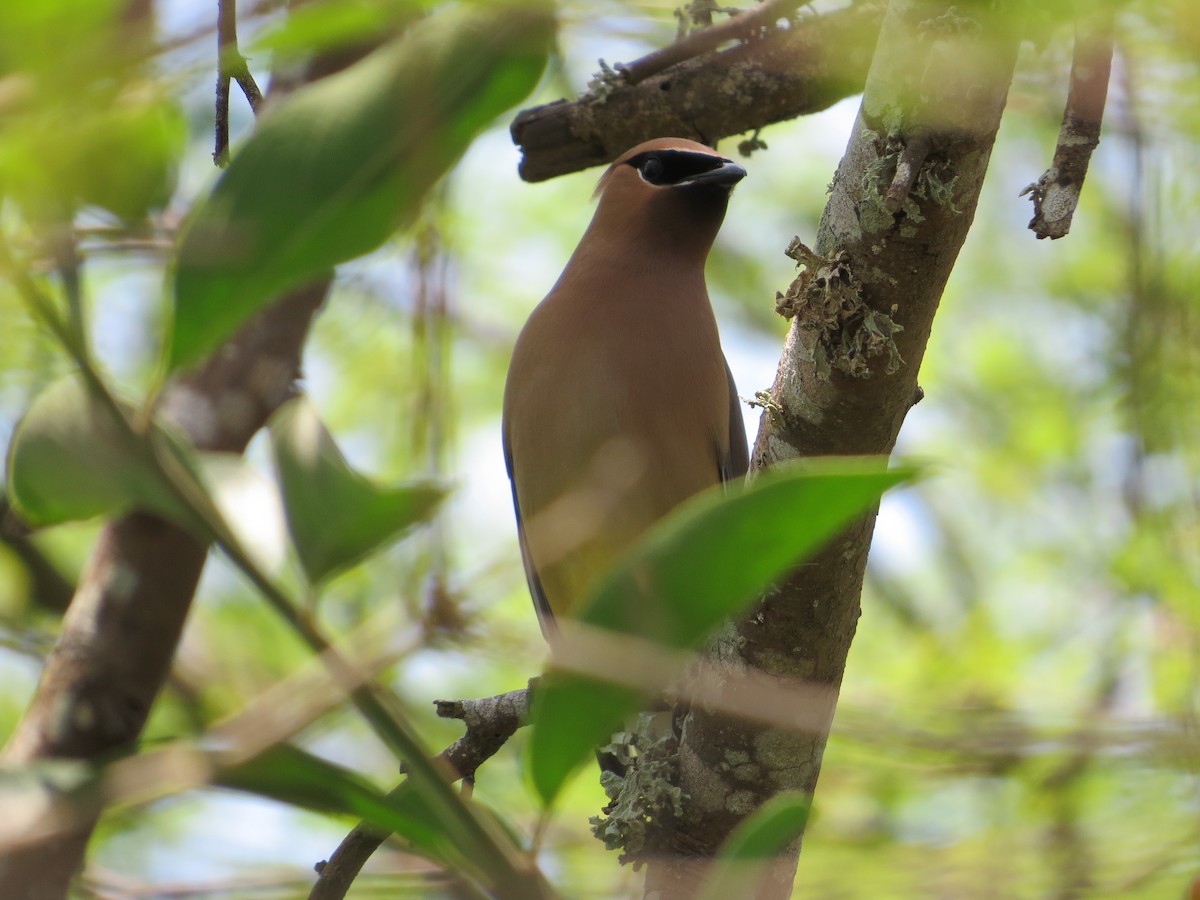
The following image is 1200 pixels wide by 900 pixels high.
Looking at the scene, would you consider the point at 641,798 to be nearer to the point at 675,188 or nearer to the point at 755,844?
the point at 755,844

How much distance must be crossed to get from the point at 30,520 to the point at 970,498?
7432 mm

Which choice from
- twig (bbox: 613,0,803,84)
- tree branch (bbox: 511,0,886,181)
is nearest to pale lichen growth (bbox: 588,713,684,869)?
twig (bbox: 613,0,803,84)

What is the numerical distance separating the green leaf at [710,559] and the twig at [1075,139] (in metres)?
1.18

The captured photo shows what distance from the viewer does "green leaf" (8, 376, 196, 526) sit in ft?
3.28

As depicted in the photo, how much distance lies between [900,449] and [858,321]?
637cm

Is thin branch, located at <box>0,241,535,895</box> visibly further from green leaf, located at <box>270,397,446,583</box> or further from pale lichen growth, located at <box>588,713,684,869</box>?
pale lichen growth, located at <box>588,713,684,869</box>

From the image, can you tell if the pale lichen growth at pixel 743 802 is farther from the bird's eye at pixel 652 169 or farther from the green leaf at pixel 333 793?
the bird's eye at pixel 652 169

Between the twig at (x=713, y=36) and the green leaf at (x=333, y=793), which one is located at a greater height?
the twig at (x=713, y=36)

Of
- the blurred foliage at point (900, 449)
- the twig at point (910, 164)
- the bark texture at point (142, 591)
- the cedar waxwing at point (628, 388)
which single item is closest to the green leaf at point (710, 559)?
the blurred foliage at point (900, 449)

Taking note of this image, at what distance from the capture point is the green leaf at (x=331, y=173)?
104 cm

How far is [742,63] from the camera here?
3727 millimetres

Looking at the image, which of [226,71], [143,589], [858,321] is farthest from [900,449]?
[226,71]

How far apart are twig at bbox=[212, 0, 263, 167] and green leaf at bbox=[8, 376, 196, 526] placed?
1.02 ft

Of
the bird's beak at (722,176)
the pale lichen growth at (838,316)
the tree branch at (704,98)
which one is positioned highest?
the tree branch at (704,98)
